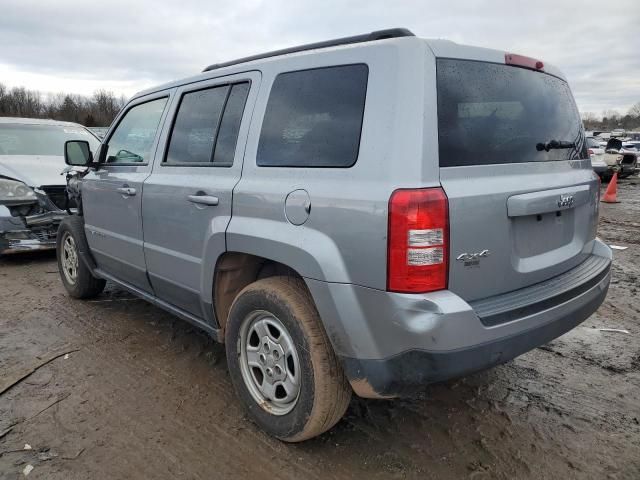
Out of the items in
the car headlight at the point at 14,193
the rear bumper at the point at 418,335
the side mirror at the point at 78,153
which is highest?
the side mirror at the point at 78,153

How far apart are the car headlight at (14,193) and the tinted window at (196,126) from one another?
3.78m

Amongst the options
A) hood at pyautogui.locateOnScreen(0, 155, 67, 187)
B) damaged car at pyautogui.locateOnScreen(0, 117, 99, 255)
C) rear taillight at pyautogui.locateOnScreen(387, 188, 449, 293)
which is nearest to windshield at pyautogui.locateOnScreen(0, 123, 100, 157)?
damaged car at pyautogui.locateOnScreen(0, 117, 99, 255)

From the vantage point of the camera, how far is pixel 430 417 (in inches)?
109

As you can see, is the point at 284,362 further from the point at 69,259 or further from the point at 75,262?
the point at 69,259

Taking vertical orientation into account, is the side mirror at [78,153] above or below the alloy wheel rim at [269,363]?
above

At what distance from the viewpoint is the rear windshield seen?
2.09 m

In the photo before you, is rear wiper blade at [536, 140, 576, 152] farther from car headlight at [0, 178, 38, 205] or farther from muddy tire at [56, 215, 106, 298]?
car headlight at [0, 178, 38, 205]

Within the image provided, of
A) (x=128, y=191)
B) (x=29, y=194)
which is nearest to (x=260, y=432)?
(x=128, y=191)

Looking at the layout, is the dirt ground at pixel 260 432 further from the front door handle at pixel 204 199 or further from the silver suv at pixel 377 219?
the front door handle at pixel 204 199

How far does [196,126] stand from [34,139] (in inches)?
218

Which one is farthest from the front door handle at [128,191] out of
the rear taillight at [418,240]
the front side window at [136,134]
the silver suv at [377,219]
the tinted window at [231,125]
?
the rear taillight at [418,240]

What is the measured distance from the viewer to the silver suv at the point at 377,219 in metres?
1.98

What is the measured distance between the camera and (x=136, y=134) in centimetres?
381

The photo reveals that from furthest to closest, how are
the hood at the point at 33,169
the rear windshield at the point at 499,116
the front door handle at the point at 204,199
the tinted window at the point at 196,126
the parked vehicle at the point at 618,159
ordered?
1. the parked vehicle at the point at 618,159
2. the hood at the point at 33,169
3. the tinted window at the point at 196,126
4. the front door handle at the point at 204,199
5. the rear windshield at the point at 499,116
